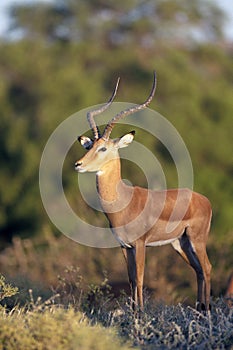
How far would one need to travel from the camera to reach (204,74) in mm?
37812

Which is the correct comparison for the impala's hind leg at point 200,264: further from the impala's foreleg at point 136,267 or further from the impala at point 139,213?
the impala's foreleg at point 136,267

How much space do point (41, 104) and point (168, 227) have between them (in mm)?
23354

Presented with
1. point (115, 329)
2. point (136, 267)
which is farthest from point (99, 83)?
point (115, 329)

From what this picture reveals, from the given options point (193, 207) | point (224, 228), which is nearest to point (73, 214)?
point (224, 228)

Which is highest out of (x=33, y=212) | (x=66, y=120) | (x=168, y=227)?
(x=168, y=227)

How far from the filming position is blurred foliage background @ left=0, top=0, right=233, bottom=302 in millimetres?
26984

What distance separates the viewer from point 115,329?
24.3 feet

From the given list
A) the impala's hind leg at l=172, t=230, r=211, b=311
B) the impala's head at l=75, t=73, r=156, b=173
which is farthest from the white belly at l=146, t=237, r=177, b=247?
the impala's head at l=75, t=73, r=156, b=173

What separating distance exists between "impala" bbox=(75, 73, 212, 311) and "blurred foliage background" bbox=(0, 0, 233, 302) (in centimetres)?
741

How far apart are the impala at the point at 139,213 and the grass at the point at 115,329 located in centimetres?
59

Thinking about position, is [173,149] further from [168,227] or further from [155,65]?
Result: [168,227]

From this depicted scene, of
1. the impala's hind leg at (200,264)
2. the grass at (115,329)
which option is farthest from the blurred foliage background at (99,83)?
the grass at (115,329)

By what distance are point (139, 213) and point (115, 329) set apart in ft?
7.25

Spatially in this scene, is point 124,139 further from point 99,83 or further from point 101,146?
point 99,83
